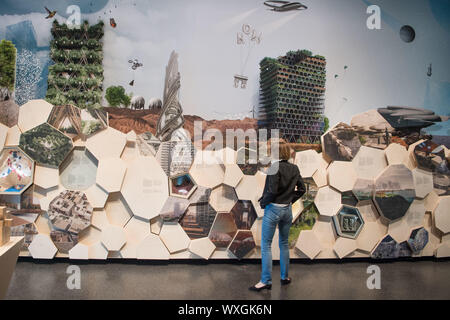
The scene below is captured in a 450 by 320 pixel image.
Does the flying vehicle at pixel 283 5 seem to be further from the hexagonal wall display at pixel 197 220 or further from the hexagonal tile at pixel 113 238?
the hexagonal tile at pixel 113 238

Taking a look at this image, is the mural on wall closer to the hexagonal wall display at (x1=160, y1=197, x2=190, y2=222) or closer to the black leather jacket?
the hexagonal wall display at (x1=160, y1=197, x2=190, y2=222)

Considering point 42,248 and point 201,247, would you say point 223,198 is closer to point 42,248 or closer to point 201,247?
point 201,247

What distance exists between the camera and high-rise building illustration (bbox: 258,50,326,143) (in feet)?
9.03

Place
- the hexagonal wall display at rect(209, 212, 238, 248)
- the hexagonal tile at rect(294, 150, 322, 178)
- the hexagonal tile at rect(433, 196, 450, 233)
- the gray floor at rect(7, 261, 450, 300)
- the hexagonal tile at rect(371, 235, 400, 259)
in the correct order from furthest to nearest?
the hexagonal tile at rect(433, 196, 450, 233) < the hexagonal tile at rect(371, 235, 400, 259) < the hexagonal tile at rect(294, 150, 322, 178) < the hexagonal wall display at rect(209, 212, 238, 248) < the gray floor at rect(7, 261, 450, 300)

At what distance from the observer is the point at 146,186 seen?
254 centimetres

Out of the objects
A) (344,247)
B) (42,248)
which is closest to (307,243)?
(344,247)

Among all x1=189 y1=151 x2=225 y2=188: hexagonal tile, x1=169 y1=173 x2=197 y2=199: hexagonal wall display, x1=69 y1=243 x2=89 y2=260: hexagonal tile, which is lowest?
x1=69 y1=243 x2=89 y2=260: hexagonal tile

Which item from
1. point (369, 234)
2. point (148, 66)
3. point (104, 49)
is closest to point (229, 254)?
point (369, 234)

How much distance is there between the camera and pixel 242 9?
108 inches

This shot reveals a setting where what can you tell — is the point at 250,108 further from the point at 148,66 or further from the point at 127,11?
the point at 127,11

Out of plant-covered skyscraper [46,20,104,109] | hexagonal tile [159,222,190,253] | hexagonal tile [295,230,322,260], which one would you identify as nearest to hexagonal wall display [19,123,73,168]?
plant-covered skyscraper [46,20,104,109]

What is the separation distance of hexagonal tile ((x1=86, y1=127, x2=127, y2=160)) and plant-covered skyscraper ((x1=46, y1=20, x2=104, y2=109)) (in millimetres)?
310
